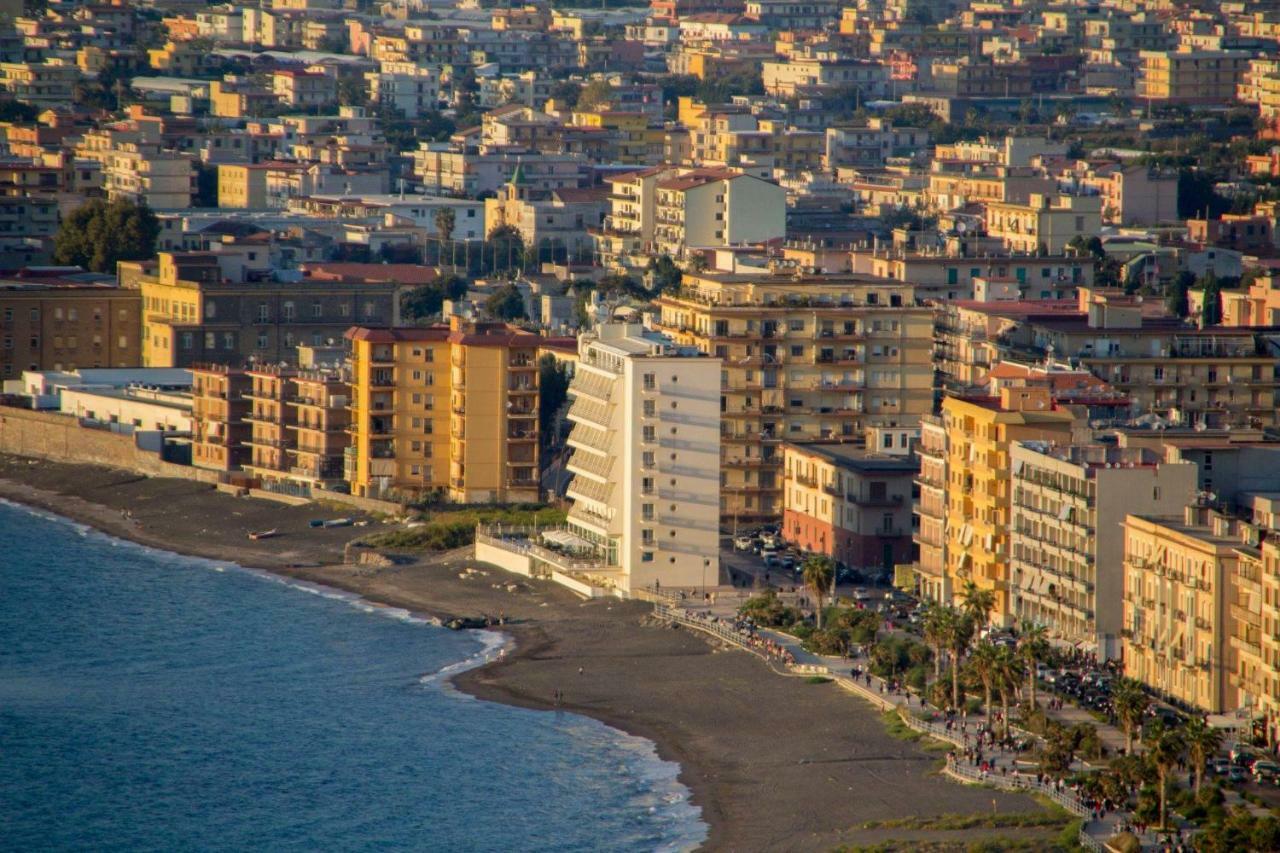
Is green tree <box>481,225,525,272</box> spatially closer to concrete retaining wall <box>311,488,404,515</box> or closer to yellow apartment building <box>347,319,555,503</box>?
concrete retaining wall <box>311,488,404,515</box>

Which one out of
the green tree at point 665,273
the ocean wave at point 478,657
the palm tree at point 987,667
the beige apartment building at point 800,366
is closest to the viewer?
the palm tree at point 987,667

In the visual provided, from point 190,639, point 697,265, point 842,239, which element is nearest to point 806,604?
point 190,639

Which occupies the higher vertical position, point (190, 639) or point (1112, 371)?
point (1112, 371)

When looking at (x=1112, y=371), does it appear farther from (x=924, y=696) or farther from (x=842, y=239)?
(x=842, y=239)

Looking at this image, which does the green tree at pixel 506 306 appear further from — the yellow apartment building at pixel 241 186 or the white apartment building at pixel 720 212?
the yellow apartment building at pixel 241 186

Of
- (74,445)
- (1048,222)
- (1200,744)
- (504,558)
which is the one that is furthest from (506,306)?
(1200,744)

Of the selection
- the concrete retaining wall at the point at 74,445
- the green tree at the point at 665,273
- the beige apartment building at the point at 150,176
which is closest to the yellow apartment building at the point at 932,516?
the concrete retaining wall at the point at 74,445

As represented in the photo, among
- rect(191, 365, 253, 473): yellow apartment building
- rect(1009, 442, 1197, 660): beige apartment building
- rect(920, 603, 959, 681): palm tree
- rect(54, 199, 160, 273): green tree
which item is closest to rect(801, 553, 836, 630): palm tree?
rect(1009, 442, 1197, 660): beige apartment building
